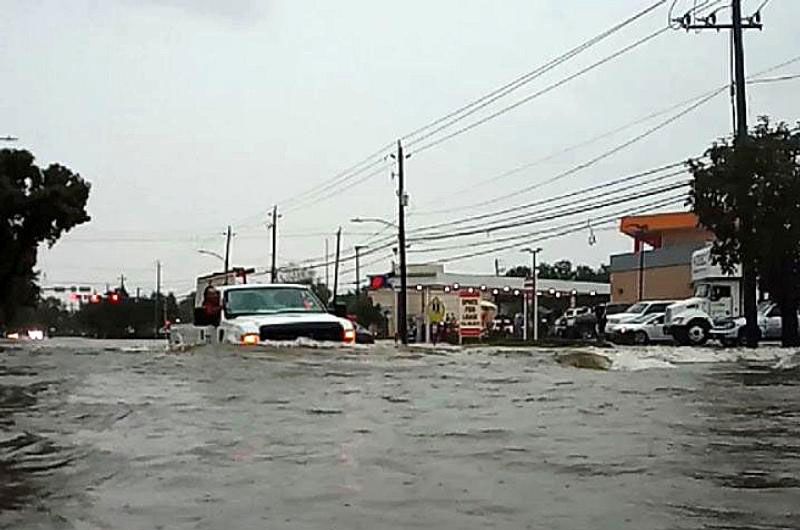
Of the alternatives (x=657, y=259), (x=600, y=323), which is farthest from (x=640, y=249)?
(x=600, y=323)

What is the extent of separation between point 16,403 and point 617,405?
5.50 m

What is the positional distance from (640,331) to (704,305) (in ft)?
10.8

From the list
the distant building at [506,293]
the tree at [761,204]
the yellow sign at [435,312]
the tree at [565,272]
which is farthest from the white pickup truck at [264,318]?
the tree at [565,272]

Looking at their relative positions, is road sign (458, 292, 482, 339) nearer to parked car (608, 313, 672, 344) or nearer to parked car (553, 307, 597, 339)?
parked car (553, 307, 597, 339)

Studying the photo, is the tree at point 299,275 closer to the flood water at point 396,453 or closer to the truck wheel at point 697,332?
the truck wheel at point 697,332

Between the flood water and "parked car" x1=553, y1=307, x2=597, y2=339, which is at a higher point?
"parked car" x1=553, y1=307, x2=597, y2=339

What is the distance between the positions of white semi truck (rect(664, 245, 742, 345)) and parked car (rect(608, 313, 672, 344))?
0.92 m

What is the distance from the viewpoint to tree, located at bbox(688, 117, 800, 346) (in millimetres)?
34750

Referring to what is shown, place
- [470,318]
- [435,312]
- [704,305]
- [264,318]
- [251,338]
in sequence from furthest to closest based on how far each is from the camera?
1. [435,312]
2. [470,318]
3. [704,305]
4. [264,318]
5. [251,338]

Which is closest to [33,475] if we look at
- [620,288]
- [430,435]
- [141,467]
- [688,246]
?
[141,467]

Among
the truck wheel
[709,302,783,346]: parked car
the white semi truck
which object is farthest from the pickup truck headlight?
[709,302,783,346]: parked car

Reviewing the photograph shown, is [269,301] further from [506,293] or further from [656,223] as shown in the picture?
[506,293]

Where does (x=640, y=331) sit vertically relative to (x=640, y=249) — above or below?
below

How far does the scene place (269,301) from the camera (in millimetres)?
23000
